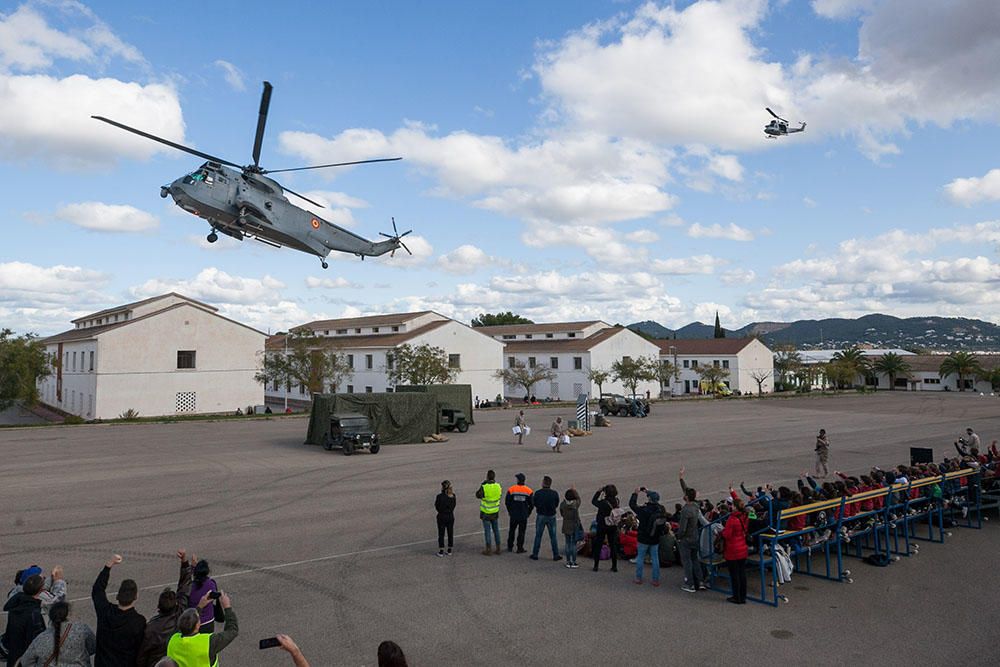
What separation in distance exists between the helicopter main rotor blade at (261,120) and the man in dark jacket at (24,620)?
55.6 ft

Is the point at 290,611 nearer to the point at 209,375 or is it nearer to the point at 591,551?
the point at 591,551

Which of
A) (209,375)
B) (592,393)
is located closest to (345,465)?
(209,375)

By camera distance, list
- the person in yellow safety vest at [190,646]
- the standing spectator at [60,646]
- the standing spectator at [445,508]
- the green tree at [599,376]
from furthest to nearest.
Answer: the green tree at [599,376], the standing spectator at [445,508], the standing spectator at [60,646], the person in yellow safety vest at [190,646]

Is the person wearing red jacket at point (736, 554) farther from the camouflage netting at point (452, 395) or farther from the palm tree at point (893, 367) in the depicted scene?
the palm tree at point (893, 367)

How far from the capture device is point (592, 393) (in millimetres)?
74812

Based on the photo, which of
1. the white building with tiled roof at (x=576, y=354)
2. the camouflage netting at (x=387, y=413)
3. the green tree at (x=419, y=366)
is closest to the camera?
the camouflage netting at (x=387, y=413)

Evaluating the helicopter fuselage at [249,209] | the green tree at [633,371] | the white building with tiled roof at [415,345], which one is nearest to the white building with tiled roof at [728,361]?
the green tree at [633,371]

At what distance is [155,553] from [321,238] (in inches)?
541

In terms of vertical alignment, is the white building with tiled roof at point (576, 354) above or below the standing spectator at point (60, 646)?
above

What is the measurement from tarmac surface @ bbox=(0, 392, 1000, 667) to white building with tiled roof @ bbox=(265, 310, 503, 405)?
1504 inches

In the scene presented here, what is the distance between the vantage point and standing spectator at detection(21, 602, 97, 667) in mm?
5602

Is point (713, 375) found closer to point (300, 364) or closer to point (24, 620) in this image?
point (300, 364)

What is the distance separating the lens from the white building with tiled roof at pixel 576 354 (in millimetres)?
74062

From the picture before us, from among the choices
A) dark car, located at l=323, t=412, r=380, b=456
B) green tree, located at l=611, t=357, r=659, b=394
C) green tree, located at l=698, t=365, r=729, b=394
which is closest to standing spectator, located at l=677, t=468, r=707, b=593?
dark car, located at l=323, t=412, r=380, b=456
